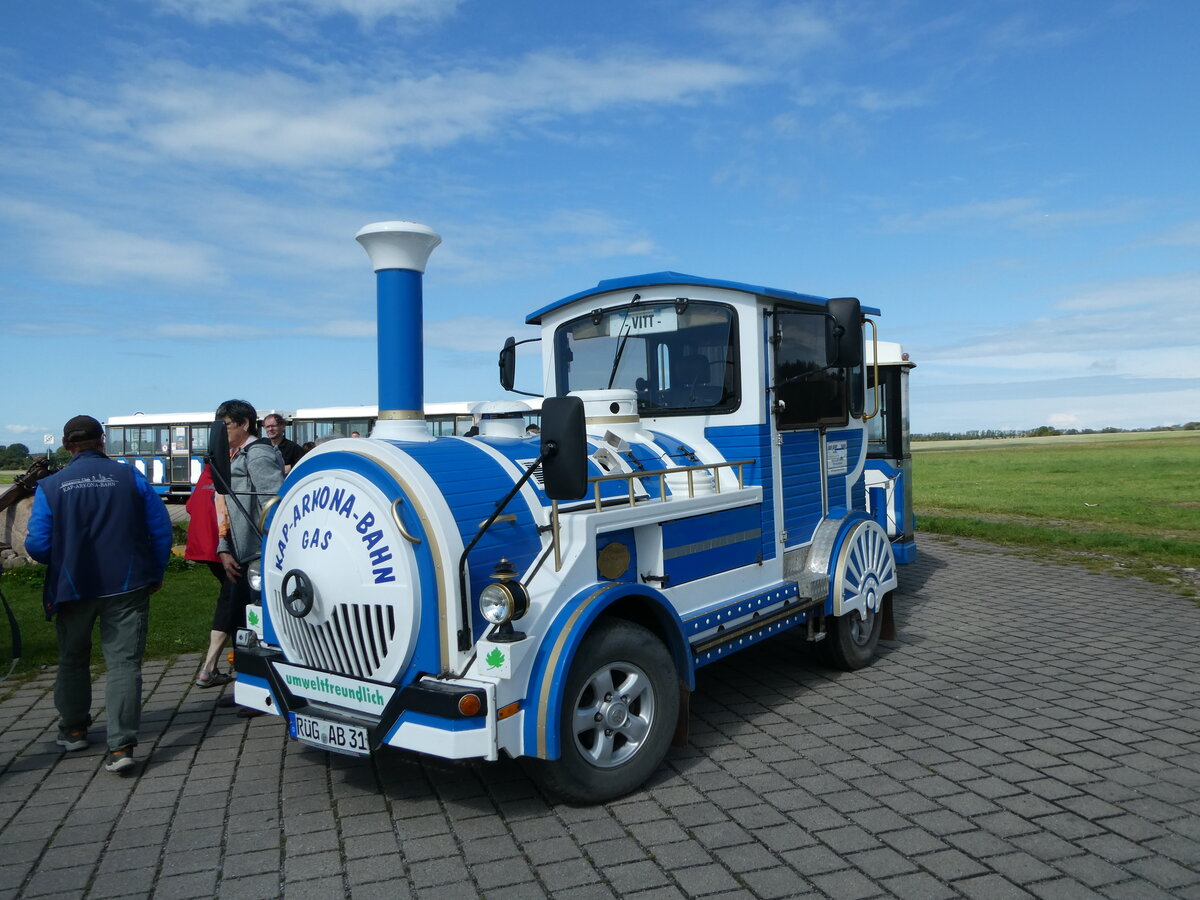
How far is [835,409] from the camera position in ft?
22.0

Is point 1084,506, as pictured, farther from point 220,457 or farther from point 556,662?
point 220,457

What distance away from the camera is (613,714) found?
4145 millimetres

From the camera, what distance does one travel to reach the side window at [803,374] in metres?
5.96

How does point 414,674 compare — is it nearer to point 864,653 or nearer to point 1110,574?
point 864,653

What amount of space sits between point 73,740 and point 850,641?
191 inches

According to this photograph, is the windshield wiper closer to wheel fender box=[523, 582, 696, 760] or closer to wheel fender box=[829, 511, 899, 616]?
wheel fender box=[829, 511, 899, 616]

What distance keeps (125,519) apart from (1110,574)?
1038 centimetres

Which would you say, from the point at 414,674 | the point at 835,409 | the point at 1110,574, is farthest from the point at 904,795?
the point at 1110,574

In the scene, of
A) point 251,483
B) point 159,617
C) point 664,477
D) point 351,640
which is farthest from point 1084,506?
point 351,640

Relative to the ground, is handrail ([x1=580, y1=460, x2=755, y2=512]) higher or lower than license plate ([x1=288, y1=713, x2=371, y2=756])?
higher

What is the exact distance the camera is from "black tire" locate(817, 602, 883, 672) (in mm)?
6219

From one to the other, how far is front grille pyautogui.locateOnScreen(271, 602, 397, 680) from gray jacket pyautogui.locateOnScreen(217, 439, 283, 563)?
1.51m

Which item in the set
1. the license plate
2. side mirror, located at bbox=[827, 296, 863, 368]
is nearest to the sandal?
the license plate

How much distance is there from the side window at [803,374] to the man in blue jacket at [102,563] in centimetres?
383
